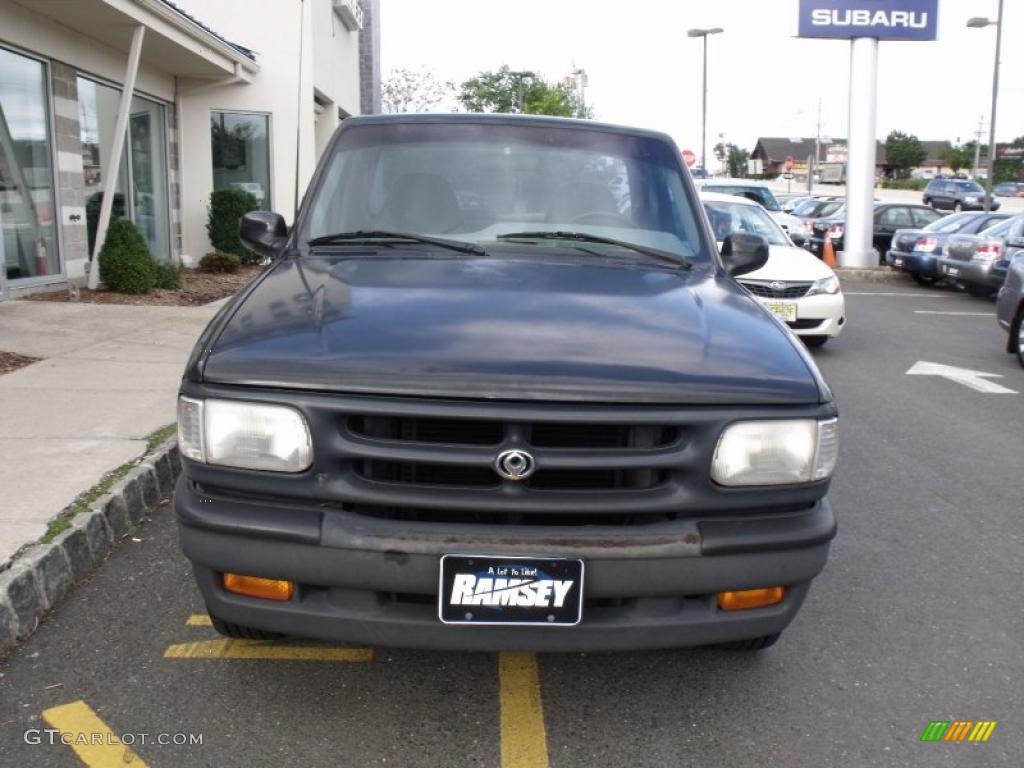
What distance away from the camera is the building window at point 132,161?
12.7 m

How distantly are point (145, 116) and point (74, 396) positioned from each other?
1030cm

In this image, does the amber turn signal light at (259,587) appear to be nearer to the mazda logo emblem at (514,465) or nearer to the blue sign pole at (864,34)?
the mazda logo emblem at (514,465)

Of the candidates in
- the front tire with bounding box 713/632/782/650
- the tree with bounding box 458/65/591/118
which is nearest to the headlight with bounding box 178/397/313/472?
the front tire with bounding box 713/632/782/650

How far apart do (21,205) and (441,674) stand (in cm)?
994

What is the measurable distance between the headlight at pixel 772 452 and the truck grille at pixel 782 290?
23.9 feet

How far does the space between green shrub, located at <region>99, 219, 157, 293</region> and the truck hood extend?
8.86m

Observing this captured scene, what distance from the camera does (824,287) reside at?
9836mm

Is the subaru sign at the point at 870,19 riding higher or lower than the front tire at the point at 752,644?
higher

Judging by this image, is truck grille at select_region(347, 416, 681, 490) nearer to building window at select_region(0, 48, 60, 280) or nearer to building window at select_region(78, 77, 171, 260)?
building window at select_region(0, 48, 60, 280)

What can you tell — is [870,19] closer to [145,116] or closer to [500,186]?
[145,116]

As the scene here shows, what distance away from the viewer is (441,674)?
3.14 m

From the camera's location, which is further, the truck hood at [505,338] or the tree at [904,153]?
the tree at [904,153]

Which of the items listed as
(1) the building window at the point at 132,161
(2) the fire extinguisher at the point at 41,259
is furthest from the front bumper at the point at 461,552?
(1) the building window at the point at 132,161

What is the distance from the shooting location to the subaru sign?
19.3m
